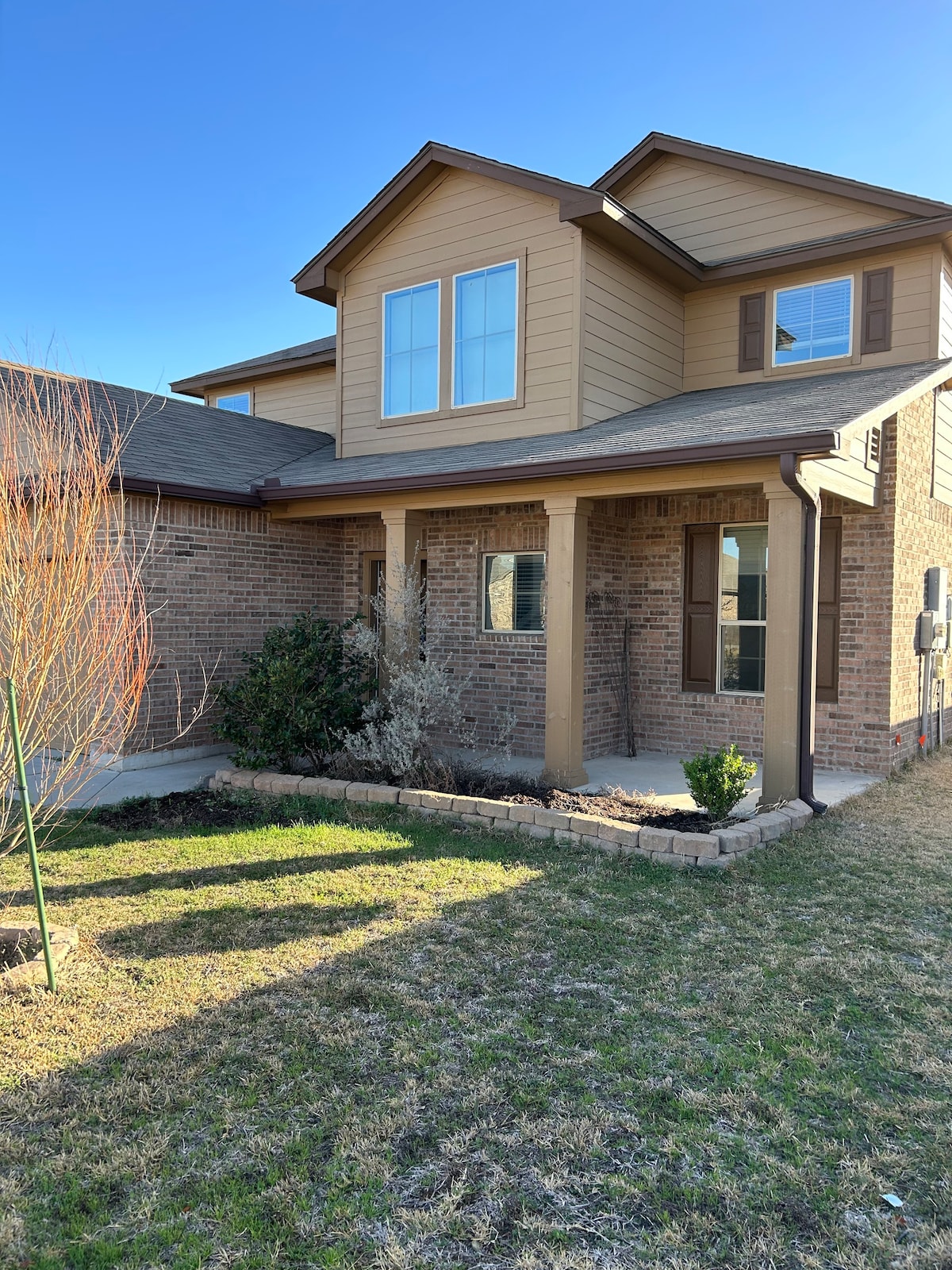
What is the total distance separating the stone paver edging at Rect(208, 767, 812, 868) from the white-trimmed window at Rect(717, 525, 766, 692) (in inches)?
113

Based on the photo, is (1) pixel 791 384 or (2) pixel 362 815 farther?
(1) pixel 791 384

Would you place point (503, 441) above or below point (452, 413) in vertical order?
below

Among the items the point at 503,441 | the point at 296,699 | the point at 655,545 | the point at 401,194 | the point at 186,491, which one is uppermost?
the point at 401,194

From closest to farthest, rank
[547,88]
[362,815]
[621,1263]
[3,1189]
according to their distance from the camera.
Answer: [621,1263], [3,1189], [362,815], [547,88]

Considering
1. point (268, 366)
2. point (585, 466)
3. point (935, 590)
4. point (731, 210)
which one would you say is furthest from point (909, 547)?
point (268, 366)

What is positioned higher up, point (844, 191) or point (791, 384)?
point (844, 191)

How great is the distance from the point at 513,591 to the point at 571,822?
13.9 feet

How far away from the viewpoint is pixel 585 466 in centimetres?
751

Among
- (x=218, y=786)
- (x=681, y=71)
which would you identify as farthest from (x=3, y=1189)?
(x=681, y=71)

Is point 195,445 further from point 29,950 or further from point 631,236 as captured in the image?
point 29,950

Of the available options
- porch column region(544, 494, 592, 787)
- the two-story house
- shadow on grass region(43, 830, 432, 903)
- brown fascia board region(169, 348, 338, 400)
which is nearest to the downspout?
the two-story house

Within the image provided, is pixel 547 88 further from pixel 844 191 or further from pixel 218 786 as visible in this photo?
pixel 218 786

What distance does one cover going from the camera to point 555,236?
9.02 metres

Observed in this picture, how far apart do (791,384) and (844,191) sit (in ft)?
7.47
